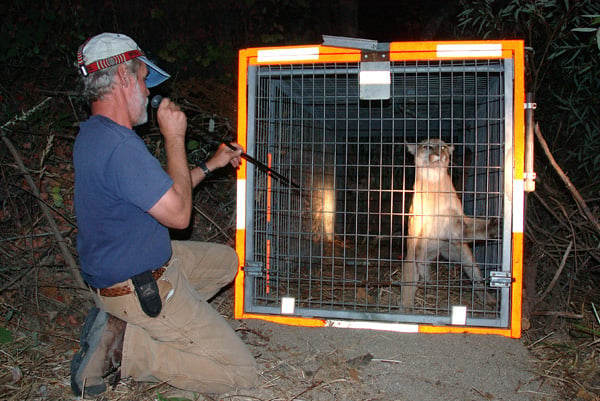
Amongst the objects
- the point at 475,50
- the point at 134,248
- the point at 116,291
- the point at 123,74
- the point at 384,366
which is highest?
the point at 475,50

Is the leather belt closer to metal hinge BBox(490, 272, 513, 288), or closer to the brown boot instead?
the brown boot

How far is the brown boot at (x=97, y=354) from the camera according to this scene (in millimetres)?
2402

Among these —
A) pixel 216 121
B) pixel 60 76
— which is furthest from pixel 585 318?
pixel 60 76

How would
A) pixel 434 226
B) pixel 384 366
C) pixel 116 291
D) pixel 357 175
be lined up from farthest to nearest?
pixel 434 226 → pixel 357 175 → pixel 384 366 → pixel 116 291

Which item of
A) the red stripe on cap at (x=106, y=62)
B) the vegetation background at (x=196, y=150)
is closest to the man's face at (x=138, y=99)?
the red stripe on cap at (x=106, y=62)

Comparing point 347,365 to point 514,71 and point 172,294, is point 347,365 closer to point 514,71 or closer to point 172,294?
point 172,294

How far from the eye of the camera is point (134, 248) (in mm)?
2330

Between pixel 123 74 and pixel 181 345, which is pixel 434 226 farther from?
pixel 123 74

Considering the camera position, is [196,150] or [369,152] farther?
[196,150]

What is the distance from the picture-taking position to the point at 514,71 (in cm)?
287

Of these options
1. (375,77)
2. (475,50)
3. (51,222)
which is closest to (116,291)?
(51,222)

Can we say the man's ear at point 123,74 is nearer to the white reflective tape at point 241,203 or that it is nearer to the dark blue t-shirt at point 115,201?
the dark blue t-shirt at point 115,201

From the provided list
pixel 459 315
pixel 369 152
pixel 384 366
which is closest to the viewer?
pixel 384 366

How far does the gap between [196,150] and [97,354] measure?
2596mm
